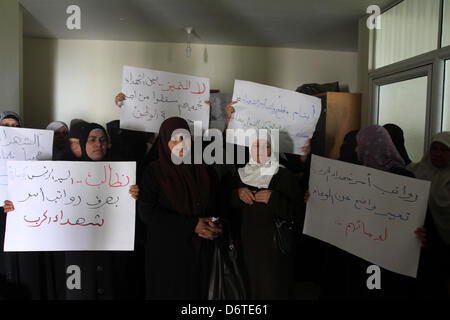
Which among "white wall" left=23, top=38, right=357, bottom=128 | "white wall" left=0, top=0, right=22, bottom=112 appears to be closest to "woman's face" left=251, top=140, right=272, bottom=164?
"white wall" left=0, top=0, right=22, bottom=112

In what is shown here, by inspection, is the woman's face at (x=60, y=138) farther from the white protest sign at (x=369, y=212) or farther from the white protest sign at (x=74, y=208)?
the white protest sign at (x=369, y=212)

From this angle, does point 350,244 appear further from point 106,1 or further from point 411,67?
point 106,1

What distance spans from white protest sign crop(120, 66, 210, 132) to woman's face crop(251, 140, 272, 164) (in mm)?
377

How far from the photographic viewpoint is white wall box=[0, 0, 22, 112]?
2.40 m

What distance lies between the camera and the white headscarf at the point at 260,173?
155 centimetres

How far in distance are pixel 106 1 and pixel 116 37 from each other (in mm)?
1019

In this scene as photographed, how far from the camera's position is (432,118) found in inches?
79.0

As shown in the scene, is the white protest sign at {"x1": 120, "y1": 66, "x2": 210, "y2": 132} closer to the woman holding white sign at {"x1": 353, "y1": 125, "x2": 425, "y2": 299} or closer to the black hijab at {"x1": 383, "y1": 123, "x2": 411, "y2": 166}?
the woman holding white sign at {"x1": 353, "y1": 125, "x2": 425, "y2": 299}

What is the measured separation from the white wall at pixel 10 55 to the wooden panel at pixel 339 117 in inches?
108

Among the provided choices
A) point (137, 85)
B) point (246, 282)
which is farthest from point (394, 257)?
point (137, 85)

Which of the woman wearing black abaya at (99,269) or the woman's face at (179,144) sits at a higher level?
the woman's face at (179,144)

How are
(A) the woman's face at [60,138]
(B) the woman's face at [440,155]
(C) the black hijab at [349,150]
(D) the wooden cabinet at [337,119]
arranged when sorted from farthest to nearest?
(D) the wooden cabinet at [337,119] < (A) the woman's face at [60,138] < (C) the black hijab at [349,150] < (B) the woman's face at [440,155]

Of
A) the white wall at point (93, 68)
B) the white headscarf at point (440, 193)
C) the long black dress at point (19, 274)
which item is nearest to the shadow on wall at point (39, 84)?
the white wall at point (93, 68)
